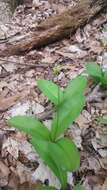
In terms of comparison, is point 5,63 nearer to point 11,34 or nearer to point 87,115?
point 11,34

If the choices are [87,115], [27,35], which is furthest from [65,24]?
[87,115]

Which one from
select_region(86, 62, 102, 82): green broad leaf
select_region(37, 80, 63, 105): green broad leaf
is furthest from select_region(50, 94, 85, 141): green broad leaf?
select_region(86, 62, 102, 82): green broad leaf

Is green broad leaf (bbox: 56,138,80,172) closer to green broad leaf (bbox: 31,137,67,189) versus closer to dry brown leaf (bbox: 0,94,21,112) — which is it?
green broad leaf (bbox: 31,137,67,189)

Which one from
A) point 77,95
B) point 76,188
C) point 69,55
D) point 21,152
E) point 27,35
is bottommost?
point 76,188

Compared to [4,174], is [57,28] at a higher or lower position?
higher

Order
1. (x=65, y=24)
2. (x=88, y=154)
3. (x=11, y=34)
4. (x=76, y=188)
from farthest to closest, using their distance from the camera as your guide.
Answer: (x=11, y=34)
(x=65, y=24)
(x=88, y=154)
(x=76, y=188)

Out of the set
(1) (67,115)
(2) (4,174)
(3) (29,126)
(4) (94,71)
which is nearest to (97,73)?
(4) (94,71)

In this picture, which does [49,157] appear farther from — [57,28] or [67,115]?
[57,28]
